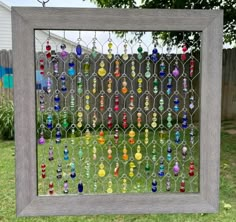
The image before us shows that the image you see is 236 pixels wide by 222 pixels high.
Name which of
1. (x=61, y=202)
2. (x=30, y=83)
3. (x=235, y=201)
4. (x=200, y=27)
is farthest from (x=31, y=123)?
(x=235, y=201)

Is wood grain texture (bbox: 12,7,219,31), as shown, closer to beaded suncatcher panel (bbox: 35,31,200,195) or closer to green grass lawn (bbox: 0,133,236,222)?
beaded suncatcher panel (bbox: 35,31,200,195)

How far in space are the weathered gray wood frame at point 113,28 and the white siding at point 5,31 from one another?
9599mm

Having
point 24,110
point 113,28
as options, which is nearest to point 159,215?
point 24,110

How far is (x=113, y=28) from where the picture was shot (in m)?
1.86

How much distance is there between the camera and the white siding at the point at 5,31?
1078 centimetres

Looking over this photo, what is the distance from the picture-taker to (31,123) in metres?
1.89

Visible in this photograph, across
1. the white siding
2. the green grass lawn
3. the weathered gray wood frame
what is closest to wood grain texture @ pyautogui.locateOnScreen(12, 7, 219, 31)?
the weathered gray wood frame

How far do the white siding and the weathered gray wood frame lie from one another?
9.60 m

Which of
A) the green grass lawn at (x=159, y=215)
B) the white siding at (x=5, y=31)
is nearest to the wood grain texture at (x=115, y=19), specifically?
the green grass lawn at (x=159, y=215)

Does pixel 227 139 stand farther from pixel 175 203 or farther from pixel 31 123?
pixel 31 123

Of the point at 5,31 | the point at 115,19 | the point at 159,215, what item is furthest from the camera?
the point at 5,31

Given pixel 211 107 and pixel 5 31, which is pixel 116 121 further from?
pixel 5 31

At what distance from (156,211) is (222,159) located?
6.31 ft

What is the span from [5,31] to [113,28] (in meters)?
10.0
